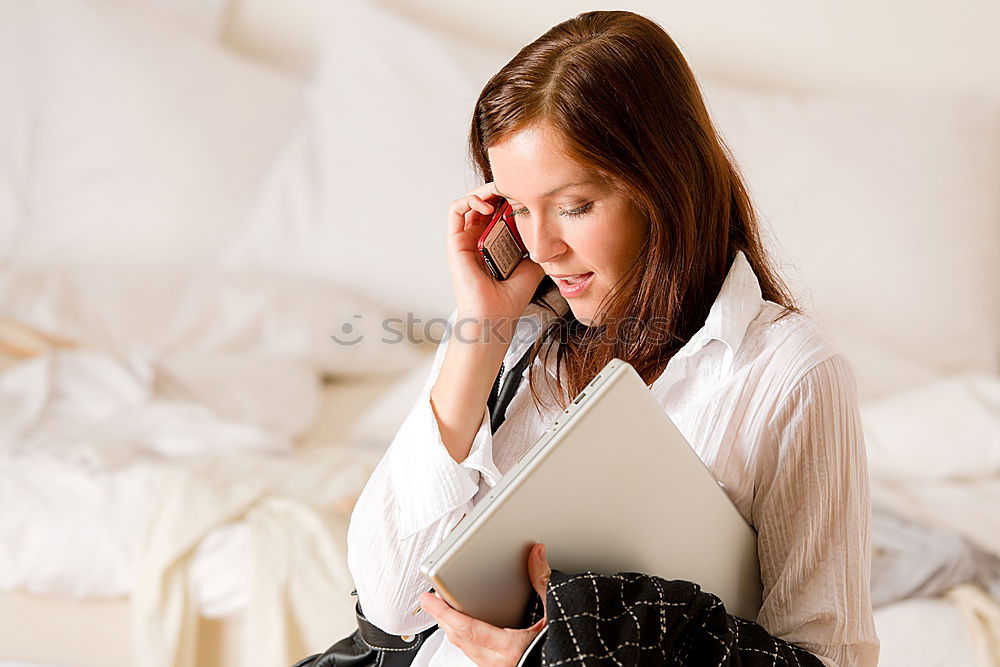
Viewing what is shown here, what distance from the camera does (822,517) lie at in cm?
85

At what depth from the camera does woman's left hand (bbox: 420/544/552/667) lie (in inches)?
31.0

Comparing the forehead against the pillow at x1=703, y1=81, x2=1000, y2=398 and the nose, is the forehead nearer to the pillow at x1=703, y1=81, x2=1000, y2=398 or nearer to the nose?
the nose

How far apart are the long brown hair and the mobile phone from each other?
0.06 metres

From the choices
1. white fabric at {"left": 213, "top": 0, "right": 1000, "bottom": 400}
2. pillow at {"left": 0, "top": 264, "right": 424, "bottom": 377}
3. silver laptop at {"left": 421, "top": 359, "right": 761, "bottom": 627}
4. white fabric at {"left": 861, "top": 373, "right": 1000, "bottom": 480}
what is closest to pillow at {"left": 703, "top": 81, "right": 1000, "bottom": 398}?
white fabric at {"left": 213, "top": 0, "right": 1000, "bottom": 400}

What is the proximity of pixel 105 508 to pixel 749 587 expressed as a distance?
0.96 m

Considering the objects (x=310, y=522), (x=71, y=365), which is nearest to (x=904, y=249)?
(x=310, y=522)

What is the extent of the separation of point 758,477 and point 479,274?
34 cm

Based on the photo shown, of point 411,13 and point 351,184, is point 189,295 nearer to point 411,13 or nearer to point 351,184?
point 351,184

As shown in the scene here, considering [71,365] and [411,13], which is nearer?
[71,365]

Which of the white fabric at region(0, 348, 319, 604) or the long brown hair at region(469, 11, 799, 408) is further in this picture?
the white fabric at region(0, 348, 319, 604)

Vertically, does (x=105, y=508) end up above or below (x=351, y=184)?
below

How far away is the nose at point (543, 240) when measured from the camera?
0.93 m

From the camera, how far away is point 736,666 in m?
0.78

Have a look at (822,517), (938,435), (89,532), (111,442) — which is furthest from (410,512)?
(938,435)
